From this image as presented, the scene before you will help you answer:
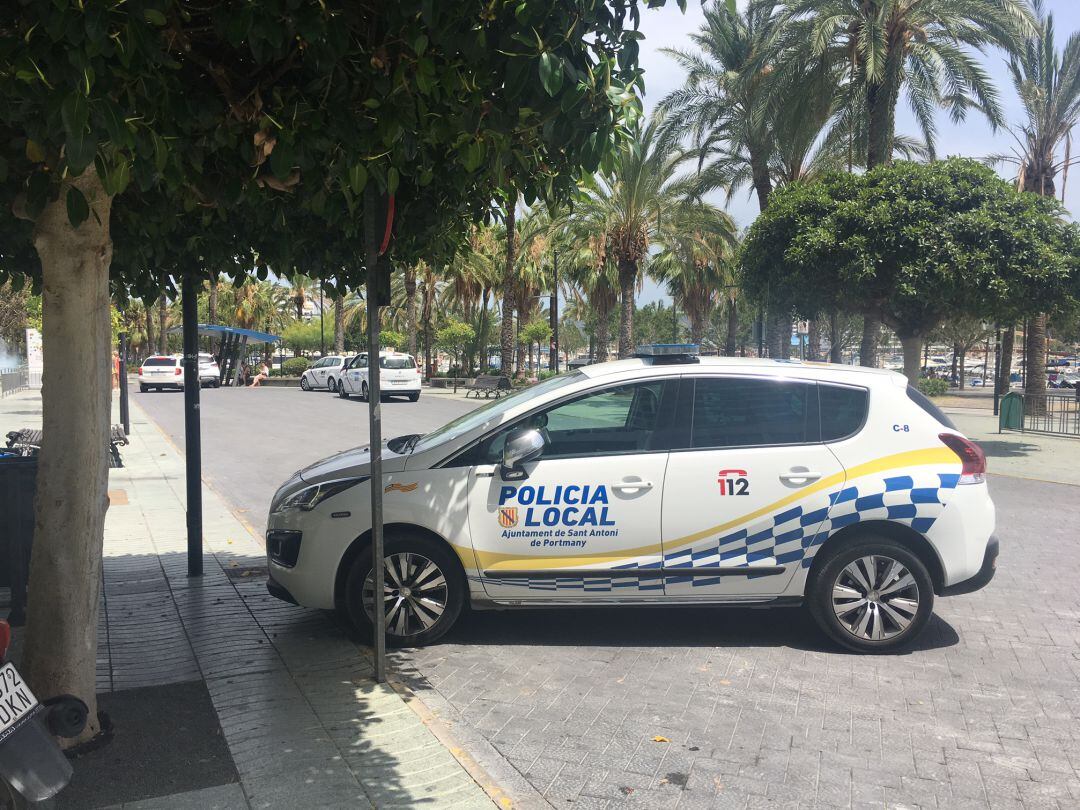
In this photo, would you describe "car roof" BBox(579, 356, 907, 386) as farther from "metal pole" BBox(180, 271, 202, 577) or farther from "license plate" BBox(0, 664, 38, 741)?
→ "license plate" BBox(0, 664, 38, 741)

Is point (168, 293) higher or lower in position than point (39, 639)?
higher

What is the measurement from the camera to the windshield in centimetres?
558

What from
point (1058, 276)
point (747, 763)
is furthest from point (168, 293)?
point (1058, 276)

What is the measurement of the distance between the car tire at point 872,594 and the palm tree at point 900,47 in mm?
14762

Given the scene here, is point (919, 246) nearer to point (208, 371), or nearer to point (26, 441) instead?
point (26, 441)

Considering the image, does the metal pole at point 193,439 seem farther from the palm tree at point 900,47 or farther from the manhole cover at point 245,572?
the palm tree at point 900,47

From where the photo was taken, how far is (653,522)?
5.30 metres

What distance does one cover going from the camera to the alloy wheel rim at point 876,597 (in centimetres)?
535

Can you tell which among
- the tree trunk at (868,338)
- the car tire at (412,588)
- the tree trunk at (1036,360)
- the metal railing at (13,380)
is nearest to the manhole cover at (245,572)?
the car tire at (412,588)

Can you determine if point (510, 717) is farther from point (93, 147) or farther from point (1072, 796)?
point (93, 147)

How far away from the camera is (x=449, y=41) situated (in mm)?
3428

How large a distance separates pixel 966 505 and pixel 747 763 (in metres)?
2.31

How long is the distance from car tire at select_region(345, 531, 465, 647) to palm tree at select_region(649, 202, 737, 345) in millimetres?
26933

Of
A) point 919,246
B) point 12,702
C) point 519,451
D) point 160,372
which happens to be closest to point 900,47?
point 919,246
